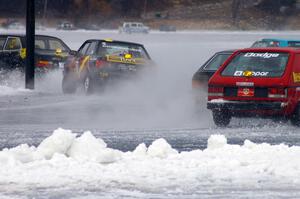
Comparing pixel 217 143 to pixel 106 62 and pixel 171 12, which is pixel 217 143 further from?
pixel 171 12

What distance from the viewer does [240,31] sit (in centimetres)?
6075

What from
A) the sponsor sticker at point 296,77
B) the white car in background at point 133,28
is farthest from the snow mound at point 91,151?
the white car in background at point 133,28

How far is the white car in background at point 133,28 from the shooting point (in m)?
59.8

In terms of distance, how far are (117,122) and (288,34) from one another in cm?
3990

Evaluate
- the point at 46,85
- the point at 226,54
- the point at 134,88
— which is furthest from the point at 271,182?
the point at 46,85

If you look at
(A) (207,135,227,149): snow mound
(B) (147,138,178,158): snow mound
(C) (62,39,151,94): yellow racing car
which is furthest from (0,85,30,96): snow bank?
(B) (147,138,178,158): snow mound

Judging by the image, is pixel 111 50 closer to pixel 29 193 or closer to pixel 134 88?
pixel 134 88

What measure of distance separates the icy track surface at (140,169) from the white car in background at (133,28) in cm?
4766

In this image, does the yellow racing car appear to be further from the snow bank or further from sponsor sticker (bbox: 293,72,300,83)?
sponsor sticker (bbox: 293,72,300,83)

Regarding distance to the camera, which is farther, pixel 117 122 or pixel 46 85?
pixel 46 85

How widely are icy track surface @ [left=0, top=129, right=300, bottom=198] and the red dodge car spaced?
433cm

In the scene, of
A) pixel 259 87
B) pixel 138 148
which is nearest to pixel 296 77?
pixel 259 87

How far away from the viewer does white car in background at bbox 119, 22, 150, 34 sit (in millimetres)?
59806

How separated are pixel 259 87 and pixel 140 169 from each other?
573cm
